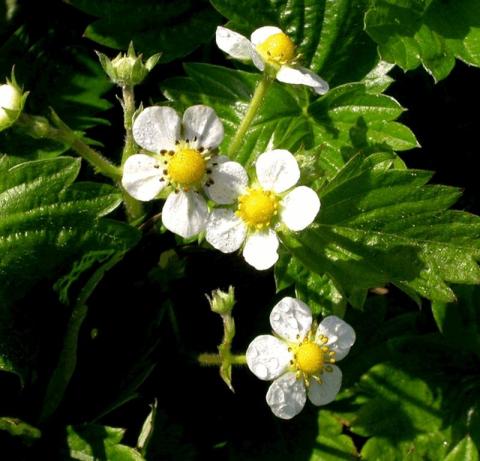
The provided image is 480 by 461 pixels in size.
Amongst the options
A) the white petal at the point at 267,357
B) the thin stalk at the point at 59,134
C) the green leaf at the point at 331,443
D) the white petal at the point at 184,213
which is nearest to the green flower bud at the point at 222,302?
the white petal at the point at 267,357

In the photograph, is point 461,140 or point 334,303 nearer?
point 334,303

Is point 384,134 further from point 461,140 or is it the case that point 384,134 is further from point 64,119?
point 64,119

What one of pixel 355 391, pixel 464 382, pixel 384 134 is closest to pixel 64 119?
pixel 384 134

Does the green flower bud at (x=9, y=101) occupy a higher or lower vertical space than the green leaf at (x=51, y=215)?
higher

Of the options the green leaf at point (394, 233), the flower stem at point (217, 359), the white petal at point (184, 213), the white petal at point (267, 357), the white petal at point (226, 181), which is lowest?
the flower stem at point (217, 359)

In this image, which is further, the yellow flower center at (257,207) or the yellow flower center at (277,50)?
the yellow flower center at (277,50)

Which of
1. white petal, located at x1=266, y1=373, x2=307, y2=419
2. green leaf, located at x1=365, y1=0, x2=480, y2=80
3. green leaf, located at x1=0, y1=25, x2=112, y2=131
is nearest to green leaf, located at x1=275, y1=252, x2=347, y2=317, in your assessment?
white petal, located at x1=266, y1=373, x2=307, y2=419

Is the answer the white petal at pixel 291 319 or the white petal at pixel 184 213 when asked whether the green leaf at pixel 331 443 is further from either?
the white petal at pixel 184 213
